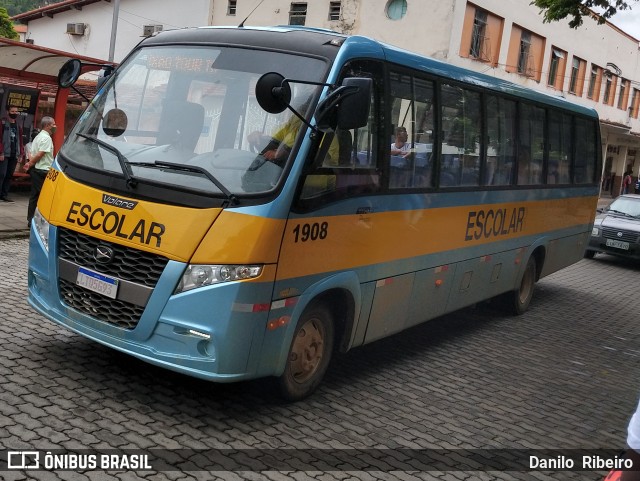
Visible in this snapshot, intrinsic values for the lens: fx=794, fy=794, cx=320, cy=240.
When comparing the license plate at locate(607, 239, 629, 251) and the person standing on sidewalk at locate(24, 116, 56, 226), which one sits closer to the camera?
the person standing on sidewalk at locate(24, 116, 56, 226)

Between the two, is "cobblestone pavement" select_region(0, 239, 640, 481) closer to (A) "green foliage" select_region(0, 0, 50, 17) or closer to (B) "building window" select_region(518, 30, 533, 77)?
(B) "building window" select_region(518, 30, 533, 77)

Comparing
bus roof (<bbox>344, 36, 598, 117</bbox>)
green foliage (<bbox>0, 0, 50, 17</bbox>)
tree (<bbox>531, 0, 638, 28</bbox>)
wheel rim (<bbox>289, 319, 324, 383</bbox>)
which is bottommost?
wheel rim (<bbox>289, 319, 324, 383</bbox>)

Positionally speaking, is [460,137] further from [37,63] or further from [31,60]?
[37,63]

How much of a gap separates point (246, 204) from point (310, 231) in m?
0.62

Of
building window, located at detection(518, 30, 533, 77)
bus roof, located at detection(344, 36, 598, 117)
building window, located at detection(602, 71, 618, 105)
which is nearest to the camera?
bus roof, located at detection(344, 36, 598, 117)

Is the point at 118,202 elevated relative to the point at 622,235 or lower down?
elevated

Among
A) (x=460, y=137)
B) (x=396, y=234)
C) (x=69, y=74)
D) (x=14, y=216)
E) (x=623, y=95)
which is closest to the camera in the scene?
(x=69, y=74)

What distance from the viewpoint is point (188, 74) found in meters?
5.88

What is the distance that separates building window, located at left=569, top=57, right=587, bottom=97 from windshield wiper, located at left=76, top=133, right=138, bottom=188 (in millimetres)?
32466

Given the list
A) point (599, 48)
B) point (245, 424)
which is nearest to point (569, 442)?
point (245, 424)

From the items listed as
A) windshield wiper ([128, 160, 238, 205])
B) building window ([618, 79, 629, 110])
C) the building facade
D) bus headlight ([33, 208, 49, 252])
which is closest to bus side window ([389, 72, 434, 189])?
windshield wiper ([128, 160, 238, 205])

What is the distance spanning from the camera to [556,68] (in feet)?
110

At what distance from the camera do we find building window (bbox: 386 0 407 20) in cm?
2658

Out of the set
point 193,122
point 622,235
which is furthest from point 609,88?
point 193,122
